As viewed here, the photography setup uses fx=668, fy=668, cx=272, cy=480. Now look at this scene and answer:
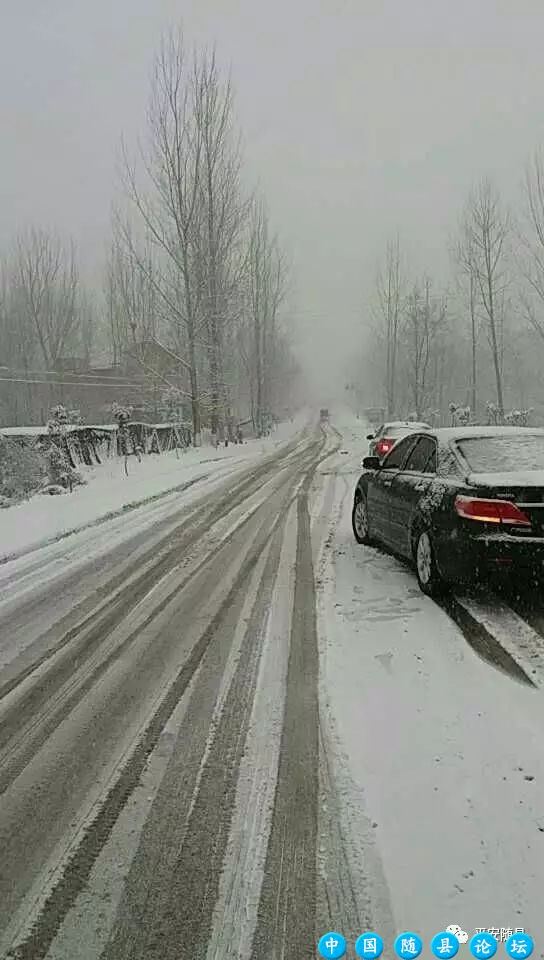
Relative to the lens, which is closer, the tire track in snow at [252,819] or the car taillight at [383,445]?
the tire track in snow at [252,819]

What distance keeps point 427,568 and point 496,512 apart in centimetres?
100

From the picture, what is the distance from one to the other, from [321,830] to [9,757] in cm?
171

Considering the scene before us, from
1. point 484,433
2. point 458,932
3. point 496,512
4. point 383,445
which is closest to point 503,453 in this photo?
point 484,433

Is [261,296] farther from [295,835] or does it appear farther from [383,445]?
[295,835]

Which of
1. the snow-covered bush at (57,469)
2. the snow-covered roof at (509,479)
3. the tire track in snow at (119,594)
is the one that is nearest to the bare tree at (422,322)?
the snow-covered bush at (57,469)

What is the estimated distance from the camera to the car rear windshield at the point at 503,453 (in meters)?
5.80

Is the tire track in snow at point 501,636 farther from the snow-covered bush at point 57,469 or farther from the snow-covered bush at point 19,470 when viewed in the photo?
the snow-covered bush at point 57,469

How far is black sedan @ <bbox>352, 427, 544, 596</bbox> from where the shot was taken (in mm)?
5320

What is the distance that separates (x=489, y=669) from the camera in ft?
14.3

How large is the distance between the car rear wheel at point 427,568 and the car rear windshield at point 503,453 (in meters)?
0.80

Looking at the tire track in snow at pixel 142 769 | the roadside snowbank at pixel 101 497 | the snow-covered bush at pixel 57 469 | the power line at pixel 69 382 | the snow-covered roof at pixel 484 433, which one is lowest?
the tire track in snow at pixel 142 769

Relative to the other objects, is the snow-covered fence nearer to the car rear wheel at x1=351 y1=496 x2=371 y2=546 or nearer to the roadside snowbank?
the roadside snowbank

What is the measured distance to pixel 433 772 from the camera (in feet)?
10.2

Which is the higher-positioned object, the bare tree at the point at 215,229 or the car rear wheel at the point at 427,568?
the bare tree at the point at 215,229
